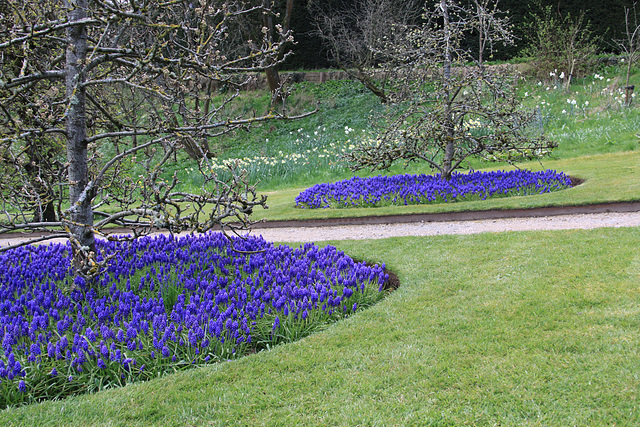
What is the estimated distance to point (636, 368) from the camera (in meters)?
3.27

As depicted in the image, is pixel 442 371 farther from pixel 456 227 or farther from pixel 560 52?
pixel 560 52

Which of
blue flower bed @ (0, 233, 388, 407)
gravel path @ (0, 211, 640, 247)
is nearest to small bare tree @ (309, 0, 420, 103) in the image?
gravel path @ (0, 211, 640, 247)

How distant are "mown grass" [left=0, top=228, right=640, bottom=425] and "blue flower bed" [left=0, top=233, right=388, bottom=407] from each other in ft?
0.83

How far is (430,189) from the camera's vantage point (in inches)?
412

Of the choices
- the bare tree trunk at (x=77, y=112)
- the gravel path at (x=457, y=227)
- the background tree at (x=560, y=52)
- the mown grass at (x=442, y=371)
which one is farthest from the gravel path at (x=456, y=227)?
the background tree at (x=560, y=52)

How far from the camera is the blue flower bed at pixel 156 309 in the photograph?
366 cm

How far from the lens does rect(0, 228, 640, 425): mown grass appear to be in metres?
3.06

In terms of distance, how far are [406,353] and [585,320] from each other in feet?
4.91

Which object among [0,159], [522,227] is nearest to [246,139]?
[522,227]

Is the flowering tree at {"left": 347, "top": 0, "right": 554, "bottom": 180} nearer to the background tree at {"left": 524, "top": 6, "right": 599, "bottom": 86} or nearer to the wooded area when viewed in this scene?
the wooded area

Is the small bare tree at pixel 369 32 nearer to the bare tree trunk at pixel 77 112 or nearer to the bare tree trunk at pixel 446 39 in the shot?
the bare tree trunk at pixel 446 39

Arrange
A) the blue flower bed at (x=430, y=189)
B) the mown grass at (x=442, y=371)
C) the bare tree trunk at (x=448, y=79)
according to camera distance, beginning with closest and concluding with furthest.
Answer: the mown grass at (x=442, y=371), the bare tree trunk at (x=448, y=79), the blue flower bed at (x=430, y=189)

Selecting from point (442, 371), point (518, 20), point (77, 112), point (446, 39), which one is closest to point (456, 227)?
point (446, 39)

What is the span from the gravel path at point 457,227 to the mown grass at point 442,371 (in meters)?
2.58
